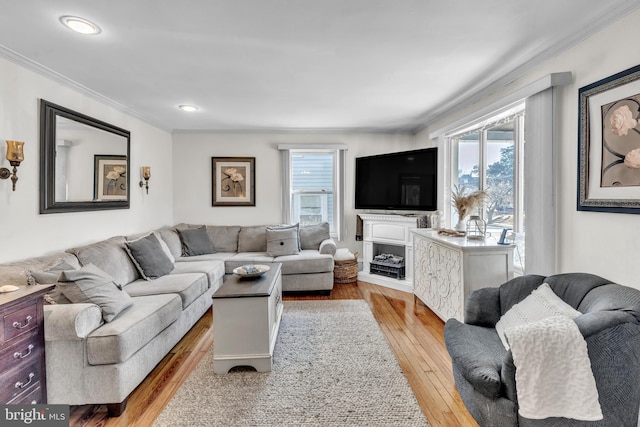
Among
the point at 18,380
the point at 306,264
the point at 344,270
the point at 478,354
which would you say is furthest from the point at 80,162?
the point at 478,354

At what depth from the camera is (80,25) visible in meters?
1.90

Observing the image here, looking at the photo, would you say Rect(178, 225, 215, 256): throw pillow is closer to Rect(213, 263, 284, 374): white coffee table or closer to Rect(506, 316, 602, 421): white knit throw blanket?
Rect(213, 263, 284, 374): white coffee table

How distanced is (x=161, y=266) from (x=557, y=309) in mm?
3373

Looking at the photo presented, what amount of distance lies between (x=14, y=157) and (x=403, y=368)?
10.9 ft

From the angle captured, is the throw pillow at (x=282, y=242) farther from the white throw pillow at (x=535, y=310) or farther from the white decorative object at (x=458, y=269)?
the white throw pillow at (x=535, y=310)

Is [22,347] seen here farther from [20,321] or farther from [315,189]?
[315,189]

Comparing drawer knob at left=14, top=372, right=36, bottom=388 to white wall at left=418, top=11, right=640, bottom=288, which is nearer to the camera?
drawer knob at left=14, top=372, right=36, bottom=388

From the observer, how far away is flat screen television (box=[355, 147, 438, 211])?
13.2 ft

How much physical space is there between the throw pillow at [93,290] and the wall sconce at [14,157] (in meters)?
0.93

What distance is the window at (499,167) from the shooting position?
2758mm

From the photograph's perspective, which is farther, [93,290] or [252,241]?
[252,241]

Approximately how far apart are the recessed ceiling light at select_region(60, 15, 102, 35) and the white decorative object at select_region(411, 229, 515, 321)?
312cm

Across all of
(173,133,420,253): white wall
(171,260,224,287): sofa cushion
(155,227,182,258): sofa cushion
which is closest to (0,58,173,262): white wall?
(155,227,182,258): sofa cushion

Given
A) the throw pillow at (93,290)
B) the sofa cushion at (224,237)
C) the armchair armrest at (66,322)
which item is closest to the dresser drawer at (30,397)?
the armchair armrest at (66,322)
